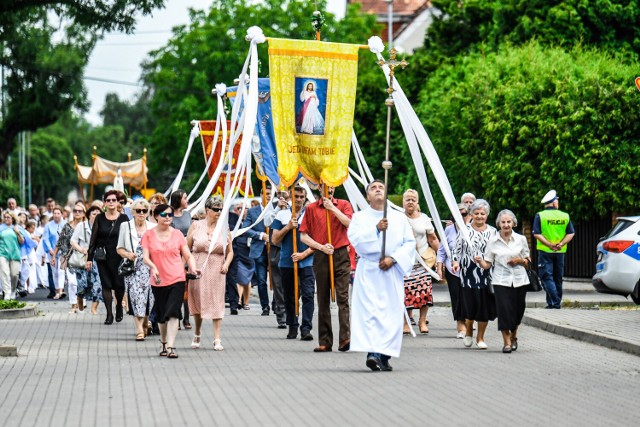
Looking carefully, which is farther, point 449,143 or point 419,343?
point 449,143

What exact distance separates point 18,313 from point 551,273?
8442 millimetres

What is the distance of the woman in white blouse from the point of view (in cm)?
1497

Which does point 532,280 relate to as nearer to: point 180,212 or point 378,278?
point 378,278

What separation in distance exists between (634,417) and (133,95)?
5418 inches

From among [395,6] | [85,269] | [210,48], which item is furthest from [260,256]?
[395,6]

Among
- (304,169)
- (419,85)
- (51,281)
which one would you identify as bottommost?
(51,281)

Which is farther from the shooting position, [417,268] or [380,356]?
[417,268]

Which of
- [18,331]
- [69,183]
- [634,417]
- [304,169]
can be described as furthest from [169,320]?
[69,183]

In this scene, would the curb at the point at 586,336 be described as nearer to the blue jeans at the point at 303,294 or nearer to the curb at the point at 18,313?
the blue jeans at the point at 303,294

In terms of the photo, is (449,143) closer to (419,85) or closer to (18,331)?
(419,85)

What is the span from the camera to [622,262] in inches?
859

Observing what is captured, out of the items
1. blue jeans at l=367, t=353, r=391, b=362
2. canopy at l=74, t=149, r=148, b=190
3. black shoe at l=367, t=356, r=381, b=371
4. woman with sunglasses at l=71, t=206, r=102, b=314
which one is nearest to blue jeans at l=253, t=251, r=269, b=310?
woman with sunglasses at l=71, t=206, r=102, b=314

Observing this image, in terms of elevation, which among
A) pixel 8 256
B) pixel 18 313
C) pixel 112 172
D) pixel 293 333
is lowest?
pixel 18 313

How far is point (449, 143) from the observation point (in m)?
34.7
